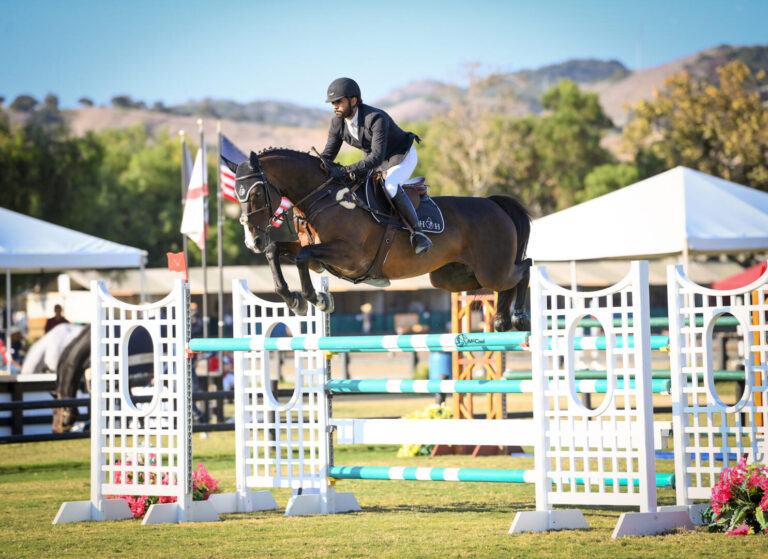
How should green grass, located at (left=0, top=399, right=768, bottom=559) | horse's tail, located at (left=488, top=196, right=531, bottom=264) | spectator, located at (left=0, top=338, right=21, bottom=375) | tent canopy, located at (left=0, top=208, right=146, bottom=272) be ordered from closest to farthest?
green grass, located at (left=0, top=399, right=768, bottom=559) → horse's tail, located at (left=488, top=196, right=531, bottom=264) → tent canopy, located at (left=0, top=208, right=146, bottom=272) → spectator, located at (left=0, top=338, right=21, bottom=375)

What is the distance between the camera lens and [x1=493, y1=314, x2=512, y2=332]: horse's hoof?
7023 millimetres

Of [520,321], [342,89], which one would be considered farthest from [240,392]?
[342,89]

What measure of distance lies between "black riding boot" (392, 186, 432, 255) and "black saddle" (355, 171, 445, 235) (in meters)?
0.06

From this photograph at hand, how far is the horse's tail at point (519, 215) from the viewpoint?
734 cm

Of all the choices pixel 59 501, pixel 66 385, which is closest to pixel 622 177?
pixel 66 385

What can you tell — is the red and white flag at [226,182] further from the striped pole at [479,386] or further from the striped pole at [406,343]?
the striped pole at [479,386]

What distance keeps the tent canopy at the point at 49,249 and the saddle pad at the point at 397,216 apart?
831 cm

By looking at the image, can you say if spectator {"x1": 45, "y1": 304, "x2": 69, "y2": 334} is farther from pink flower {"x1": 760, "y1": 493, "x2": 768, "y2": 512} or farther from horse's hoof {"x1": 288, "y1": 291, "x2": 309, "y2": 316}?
pink flower {"x1": 760, "y1": 493, "x2": 768, "y2": 512}

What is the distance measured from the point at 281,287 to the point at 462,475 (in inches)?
64.1

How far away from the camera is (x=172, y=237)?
4819 centimetres

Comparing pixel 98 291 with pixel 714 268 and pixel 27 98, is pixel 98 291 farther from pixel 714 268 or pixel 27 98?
pixel 27 98

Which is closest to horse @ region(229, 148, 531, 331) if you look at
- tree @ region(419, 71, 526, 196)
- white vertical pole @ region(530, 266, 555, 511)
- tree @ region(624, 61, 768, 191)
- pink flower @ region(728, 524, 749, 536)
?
white vertical pole @ region(530, 266, 555, 511)

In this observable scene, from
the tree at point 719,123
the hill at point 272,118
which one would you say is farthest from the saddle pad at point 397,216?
the hill at point 272,118

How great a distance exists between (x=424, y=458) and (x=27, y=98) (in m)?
131
